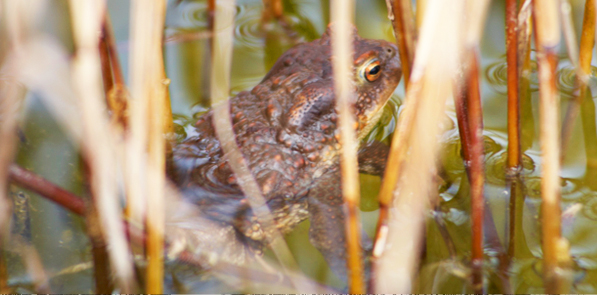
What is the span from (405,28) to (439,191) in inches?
40.8

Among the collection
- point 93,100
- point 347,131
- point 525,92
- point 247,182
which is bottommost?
point 247,182

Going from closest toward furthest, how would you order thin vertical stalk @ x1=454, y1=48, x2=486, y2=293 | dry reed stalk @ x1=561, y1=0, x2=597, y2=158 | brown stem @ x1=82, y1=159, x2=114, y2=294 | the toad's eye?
thin vertical stalk @ x1=454, y1=48, x2=486, y2=293
brown stem @ x1=82, y1=159, x2=114, y2=294
dry reed stalk @ x1=561, y1=0, x2=597, y2=158
the toad's eye

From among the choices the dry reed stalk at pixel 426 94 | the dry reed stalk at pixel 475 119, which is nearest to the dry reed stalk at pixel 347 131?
the dry reed stalk at pixel 426 94

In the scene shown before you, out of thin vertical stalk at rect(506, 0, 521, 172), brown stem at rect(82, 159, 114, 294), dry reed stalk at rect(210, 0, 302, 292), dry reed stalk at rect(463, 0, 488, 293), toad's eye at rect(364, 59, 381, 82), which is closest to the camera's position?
dry reed stalk at rect(463, 0, 488, 293)

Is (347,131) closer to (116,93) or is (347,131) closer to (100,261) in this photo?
(116,93)

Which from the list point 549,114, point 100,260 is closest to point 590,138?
point 549,114

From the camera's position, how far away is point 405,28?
1.53 meters

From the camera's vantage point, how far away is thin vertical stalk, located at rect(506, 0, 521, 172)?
1.60 meters

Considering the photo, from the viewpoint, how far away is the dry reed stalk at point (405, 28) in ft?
4.96

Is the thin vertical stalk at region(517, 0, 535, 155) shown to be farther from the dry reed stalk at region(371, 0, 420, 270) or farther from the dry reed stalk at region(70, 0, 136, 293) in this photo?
the dry reed stalk at region(70, 0, 136, 293)

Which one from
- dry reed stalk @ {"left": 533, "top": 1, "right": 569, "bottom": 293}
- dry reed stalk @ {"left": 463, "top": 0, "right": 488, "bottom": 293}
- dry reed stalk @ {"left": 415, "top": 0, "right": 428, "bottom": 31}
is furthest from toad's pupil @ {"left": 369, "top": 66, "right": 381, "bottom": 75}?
dry reed stalk @ {"left": 533, "top": 1, "right": 569, "bottom": 293}

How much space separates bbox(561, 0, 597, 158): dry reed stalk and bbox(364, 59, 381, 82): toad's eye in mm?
924

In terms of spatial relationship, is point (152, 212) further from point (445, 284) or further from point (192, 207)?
point (445, 284)

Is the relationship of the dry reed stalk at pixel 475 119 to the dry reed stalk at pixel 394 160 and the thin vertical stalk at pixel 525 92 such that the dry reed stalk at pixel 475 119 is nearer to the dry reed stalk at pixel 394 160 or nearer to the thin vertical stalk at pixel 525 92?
the dry reed stalk at pixel 394 160
